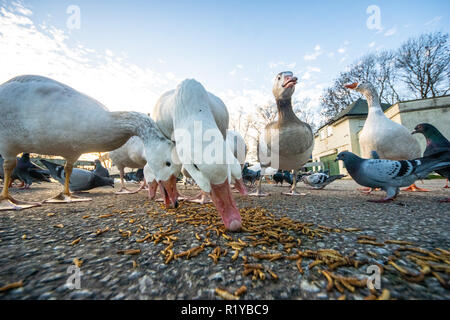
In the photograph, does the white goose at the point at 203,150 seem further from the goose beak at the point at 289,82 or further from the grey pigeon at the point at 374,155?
the grey pigeon at the point at 374,155

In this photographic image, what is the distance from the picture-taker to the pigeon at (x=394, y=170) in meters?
3.35

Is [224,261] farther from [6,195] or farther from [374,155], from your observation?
[374,155]

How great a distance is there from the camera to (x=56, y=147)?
304 centimetres

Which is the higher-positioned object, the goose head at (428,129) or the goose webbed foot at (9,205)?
the goose head at (428,129)

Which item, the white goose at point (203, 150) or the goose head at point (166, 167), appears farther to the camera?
the goose head at point (166, 167)

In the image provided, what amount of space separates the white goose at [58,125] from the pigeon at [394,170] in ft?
13.1

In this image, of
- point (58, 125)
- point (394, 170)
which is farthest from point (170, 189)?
point (394, 170)

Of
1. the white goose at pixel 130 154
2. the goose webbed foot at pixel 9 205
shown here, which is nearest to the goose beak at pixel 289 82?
the white goose at pixel 130 154

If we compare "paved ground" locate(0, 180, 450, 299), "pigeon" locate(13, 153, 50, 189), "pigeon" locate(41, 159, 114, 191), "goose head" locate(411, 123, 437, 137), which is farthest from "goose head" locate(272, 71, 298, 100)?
"pigeon" locate(13, 153, 50, 189)

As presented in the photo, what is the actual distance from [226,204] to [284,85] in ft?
11.7

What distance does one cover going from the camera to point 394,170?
3502 mm

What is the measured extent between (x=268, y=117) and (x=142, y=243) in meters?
27.5

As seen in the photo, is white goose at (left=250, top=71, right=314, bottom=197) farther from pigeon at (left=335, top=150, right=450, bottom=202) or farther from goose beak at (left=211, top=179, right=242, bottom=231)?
goose beak at (left=211, top=179, right=242, bottom=231)
